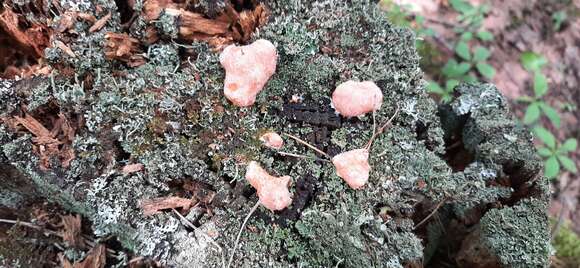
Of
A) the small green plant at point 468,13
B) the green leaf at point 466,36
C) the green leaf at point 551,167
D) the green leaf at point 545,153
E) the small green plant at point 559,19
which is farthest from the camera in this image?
the small green plant at point 559,19

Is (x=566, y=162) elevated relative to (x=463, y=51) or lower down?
lower down

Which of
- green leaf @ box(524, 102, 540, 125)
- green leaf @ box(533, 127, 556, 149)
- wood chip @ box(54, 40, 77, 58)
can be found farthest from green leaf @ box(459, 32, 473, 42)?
wood chip @ box(54, 40, 77, 58)

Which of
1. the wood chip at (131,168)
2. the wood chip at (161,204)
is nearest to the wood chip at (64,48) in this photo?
the wood chip at (131,168)

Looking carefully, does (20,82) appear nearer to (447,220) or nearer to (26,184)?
(26,184)

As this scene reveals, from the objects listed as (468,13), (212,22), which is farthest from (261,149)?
(468,13)

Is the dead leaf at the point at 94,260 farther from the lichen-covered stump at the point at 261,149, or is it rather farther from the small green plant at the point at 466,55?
the small green plant at the point at 466,55

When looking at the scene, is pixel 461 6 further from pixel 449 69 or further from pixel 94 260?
pixel 94 260

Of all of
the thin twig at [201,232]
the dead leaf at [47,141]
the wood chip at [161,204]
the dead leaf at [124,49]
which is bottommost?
the thin twig at [201,232]
